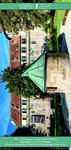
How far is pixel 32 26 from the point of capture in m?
39.2

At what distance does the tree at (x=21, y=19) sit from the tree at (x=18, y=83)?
2.98 m

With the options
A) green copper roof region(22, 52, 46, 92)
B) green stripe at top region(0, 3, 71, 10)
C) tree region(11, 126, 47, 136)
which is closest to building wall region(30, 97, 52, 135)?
tree region(11, 126, 47, 136)

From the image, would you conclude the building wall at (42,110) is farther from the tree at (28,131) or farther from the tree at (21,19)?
the tree at (21,19)

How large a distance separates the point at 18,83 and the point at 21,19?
14.1ft

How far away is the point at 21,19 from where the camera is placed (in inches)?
1521

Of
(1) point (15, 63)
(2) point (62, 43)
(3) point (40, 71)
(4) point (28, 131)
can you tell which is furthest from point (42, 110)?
(3) point (40, 71)

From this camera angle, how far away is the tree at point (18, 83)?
39562mm

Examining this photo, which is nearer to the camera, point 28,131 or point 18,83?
point 18,83

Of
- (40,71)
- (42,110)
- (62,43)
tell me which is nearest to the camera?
(40,71)

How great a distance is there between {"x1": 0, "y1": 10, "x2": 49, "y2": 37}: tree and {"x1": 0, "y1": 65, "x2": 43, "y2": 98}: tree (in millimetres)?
2983

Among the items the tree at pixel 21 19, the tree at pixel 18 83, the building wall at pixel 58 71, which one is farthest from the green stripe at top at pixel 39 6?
the tree at pixel 18 83

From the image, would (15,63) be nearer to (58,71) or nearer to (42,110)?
(42,110)

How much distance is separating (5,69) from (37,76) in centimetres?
1201

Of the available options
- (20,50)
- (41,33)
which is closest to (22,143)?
(41,33)
